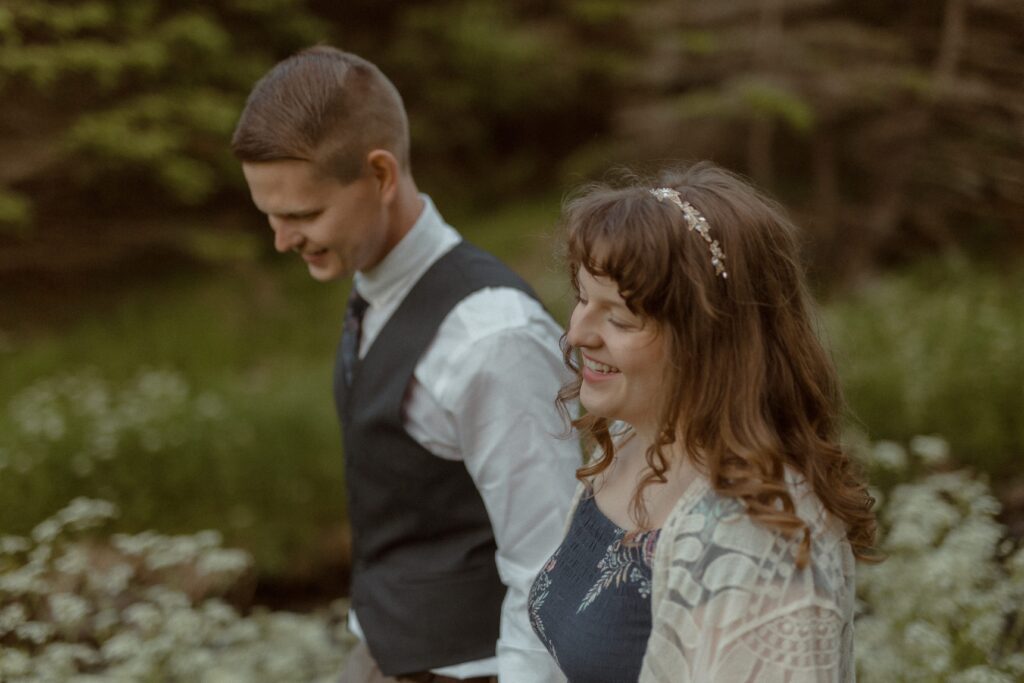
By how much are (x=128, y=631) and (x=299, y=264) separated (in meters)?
5.64

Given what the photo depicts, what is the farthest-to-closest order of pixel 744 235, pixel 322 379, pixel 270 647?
pixel 322 379 → pixel 270 647 → pixel 744 235

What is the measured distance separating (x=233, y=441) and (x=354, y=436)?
297 cm

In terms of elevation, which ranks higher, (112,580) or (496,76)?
(496,76)

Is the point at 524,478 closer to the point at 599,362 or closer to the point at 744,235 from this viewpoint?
the point at 599,362

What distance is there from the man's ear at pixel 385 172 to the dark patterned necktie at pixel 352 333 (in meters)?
0.27

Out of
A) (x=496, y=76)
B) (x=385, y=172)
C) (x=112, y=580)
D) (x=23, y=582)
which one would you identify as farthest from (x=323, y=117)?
(x=496, y=76)

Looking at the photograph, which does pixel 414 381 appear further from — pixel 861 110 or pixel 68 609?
pixel 861 110

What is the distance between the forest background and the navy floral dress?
73.1 inches

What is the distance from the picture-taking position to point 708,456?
1.37 metres

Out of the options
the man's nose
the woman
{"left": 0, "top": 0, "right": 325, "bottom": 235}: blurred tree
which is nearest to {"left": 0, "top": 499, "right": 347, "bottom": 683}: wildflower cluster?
the man's nose

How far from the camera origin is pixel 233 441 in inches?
191

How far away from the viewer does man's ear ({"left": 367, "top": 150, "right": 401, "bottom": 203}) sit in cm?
205

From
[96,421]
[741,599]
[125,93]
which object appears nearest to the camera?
[741,599]

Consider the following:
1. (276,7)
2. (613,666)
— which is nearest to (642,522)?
(613,666)
